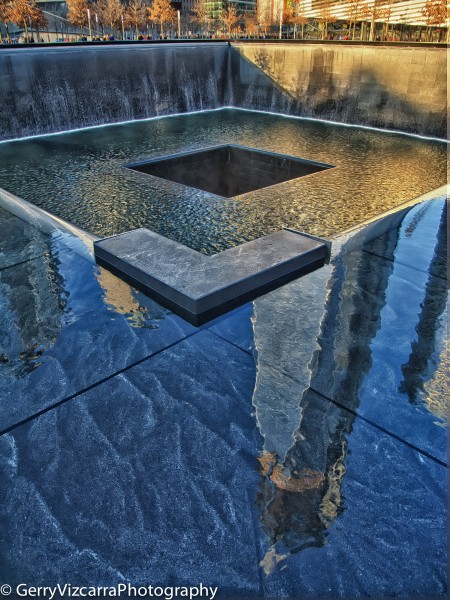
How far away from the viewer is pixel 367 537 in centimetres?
207

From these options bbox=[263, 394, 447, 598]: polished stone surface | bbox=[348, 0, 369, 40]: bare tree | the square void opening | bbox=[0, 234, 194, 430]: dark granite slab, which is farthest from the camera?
bbox=[348, 0, 369, 40]: bare tree

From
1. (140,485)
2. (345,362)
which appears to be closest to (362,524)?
(140,485)

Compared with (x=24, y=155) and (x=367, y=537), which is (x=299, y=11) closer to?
(x=24, y=155)

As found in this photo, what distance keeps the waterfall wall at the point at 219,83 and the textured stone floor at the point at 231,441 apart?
10.6 meters

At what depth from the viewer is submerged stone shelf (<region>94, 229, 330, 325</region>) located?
3.90 metres

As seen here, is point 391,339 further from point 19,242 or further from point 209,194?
point 209,194

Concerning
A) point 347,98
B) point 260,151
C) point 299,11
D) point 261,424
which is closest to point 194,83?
point 347,98

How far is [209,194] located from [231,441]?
251 inches

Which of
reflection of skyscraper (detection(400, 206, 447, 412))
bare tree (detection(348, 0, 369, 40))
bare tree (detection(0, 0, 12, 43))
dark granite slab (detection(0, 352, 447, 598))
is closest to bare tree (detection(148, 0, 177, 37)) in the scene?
bare tree (detection(0, 0, 12, 43))

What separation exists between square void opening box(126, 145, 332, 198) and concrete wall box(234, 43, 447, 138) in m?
4.71

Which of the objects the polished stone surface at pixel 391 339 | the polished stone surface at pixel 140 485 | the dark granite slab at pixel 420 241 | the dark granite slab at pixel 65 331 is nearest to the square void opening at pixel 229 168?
the dark granite slab at pixel 420 241

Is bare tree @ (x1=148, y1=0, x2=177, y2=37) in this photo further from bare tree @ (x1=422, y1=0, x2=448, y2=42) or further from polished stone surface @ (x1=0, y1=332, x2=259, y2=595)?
polished stone surface @ (x1=0, y1=332, x2=259, y2=595)

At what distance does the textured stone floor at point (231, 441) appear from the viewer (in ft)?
6.52

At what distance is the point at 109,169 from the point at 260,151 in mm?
3582
